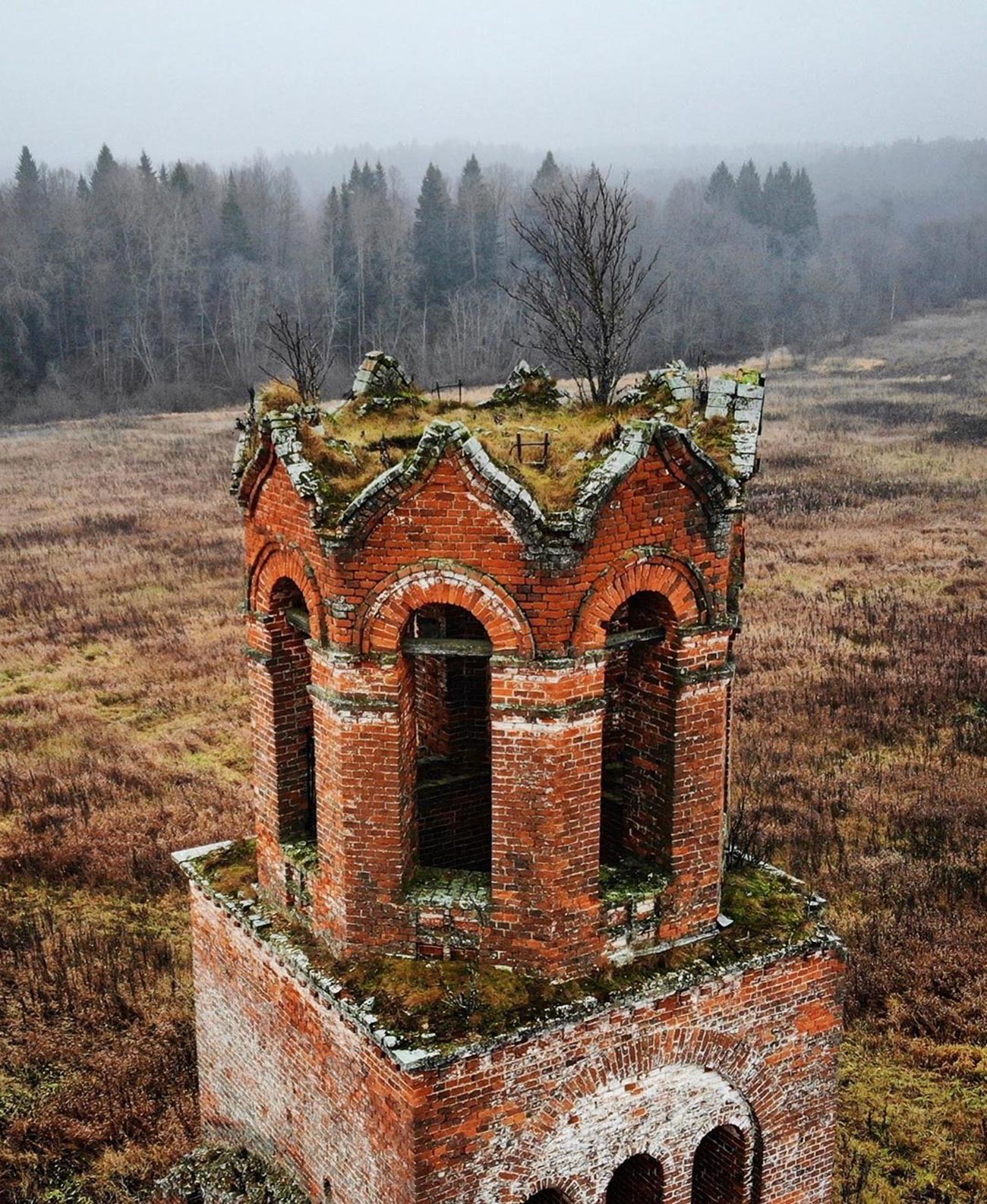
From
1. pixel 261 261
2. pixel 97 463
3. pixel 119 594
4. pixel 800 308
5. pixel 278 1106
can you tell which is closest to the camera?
pixel 278 1106

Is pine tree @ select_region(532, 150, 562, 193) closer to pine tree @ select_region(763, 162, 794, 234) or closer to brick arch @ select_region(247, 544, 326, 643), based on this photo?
pine tree @ select_region(763, 162, 794, 234)

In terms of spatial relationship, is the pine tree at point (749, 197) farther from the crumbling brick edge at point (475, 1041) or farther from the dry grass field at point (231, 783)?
the crumbling brick edge at point (475, 1041)

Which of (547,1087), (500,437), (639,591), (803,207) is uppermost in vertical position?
(803,207)

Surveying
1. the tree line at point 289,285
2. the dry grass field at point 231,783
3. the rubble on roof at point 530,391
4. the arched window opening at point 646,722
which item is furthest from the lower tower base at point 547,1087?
the tree line at point 289,285

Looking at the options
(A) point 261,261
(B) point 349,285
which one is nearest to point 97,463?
(B) point 349,285

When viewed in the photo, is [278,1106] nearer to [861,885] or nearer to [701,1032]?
[701,1032]

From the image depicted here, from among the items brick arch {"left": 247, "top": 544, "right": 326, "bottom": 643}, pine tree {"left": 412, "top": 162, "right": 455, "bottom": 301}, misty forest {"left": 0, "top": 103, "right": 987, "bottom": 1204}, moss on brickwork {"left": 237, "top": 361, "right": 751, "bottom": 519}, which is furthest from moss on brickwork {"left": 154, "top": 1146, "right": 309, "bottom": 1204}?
pine tree {"left": 412, "top": 162, "right": 455, "bottom": 301}

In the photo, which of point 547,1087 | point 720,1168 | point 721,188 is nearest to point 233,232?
point 721,188

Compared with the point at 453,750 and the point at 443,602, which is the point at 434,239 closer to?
the point at 453,750
